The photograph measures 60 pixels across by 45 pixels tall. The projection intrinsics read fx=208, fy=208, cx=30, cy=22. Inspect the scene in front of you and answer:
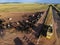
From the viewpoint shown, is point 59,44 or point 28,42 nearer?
point 59,44

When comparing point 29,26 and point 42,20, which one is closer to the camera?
point 29,26

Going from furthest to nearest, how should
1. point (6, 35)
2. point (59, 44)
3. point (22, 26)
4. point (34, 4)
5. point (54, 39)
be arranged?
1. point (34, 4)
2. point (22, 26)
3. point (6, 35)
4. point (54, 39)
5. point (59, 44)

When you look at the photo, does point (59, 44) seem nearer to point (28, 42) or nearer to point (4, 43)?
point (28, 42)

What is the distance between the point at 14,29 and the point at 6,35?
28cm

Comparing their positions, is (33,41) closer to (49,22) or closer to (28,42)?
(28,42)

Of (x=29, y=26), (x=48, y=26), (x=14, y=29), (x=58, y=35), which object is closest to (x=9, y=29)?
(x=14, y=29)

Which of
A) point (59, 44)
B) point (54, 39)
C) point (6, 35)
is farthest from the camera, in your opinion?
point (6, 35)

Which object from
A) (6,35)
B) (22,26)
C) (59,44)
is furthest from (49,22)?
(59,44)

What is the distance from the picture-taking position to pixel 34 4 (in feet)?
28.1

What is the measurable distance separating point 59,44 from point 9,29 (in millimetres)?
1500

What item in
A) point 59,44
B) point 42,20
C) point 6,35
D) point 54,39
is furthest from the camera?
point 42,20

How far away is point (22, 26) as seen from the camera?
4.45 meters

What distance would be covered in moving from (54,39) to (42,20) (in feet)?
4.49

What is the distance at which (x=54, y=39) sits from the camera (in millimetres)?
3508
